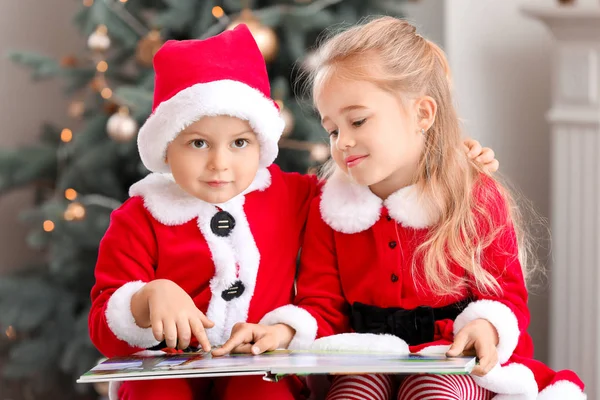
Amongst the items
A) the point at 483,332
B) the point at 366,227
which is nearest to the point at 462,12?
the point at 366,227

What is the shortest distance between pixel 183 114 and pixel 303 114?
840 millimetres

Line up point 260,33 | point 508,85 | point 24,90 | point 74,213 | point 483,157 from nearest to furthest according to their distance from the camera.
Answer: point 483,157 < point 260,33 < point 74,213 < point 508,85 < point 24,90

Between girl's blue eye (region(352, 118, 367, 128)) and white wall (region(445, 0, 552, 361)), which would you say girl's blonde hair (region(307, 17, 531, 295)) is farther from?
white wall (region(445, 0, 552, 361))

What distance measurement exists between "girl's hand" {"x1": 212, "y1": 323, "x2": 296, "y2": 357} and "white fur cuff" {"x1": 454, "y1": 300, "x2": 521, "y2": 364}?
25 centimetres

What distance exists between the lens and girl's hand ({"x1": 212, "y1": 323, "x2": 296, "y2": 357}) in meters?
1.18

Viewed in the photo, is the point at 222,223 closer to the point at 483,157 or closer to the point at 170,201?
the point at 170,201

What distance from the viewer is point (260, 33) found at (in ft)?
6.40

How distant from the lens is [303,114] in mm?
2066

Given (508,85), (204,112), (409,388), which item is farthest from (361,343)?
(508,85)

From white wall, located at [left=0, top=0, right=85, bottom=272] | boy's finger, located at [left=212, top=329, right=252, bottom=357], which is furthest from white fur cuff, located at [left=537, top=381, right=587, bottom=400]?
white wall, located at [left=0, top=0, right=85, bottom=272]

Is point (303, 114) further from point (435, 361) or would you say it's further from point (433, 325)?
point (435, 361)

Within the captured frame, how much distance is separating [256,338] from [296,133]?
0.91 meters

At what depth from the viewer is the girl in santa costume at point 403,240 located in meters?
1.26

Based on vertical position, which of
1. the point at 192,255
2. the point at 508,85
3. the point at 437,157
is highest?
the point at 508,85
